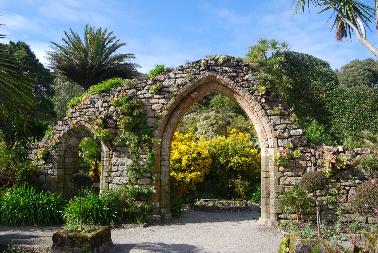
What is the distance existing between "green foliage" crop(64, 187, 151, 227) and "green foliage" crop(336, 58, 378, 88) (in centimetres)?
2471

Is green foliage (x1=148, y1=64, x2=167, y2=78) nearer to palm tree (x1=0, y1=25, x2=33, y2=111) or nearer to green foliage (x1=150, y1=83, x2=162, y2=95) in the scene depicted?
green foliage (x1=150, y1=83, x2=162, y2=95)

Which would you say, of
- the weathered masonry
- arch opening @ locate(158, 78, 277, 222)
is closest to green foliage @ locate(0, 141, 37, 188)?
the weathered masonry

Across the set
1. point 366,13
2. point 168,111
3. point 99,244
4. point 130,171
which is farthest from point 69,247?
point 366,13

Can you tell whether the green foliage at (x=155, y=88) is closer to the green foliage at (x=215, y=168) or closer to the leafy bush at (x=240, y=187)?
the green foliage at (x=215, y=168)

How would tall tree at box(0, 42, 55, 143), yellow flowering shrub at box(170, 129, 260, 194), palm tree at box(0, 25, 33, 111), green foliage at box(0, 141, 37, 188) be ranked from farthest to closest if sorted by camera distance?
yellow flowering shrub at box(170, 129, 260, 194) < green foliage at box(0, 141, 37, 188) < tall tree at box(0, 42, 55, 143) < palm tree at box(0, 25, 33, 111)

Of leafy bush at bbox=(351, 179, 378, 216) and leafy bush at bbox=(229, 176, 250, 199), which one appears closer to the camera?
leafy bush at bbox=(351, 179, 378, 216)

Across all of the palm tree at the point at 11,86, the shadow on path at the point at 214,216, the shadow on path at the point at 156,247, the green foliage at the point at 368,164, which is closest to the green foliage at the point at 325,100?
the shadow on path at the point at 214,216

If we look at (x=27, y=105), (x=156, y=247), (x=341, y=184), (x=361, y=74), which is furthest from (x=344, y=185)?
(x=361, y=74)

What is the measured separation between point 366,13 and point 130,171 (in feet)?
22.5

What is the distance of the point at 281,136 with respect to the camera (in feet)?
32.2

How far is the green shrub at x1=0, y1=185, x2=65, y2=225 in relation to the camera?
979 centimetres

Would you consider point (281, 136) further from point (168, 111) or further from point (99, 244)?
point (99, 244)

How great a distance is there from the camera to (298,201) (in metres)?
9.34

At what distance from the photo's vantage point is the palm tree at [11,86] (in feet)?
17.8
